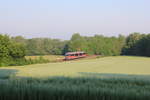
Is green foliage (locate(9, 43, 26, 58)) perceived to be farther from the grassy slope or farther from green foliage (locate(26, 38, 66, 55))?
green foliage (locate(26, 38, 66, 55))

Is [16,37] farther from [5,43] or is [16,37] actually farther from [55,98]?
[55,98]

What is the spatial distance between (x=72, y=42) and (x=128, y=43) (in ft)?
69.7

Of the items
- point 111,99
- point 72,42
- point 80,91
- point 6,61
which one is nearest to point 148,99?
point 111,99

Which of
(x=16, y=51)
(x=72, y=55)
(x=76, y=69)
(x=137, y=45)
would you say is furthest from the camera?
(x=137, y=45)

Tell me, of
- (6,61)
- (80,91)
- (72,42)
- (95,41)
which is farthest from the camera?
(95,41)

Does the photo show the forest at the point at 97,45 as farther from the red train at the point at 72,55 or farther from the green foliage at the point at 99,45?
the red train at the point at 72,55

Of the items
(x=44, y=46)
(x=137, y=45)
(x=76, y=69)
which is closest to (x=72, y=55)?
(x=44, y=46)

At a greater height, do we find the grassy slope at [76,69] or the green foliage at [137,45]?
the green foliage at [137,45]

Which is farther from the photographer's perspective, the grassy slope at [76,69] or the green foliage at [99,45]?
the green foliage at [99,45]

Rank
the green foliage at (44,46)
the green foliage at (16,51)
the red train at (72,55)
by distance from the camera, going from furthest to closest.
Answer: the green foliage at (44,46), the red train at (72,55), the green foliage at (16,51)

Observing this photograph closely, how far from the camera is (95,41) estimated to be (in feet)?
251

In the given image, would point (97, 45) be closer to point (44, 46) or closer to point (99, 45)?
point (99, 45)

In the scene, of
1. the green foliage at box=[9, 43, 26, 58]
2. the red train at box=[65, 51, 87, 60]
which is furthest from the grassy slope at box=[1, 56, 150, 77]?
the red train at box=[65, 51, 87, 60]

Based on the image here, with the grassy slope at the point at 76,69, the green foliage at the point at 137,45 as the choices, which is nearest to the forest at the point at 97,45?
the green foliage at the point at 137,45
